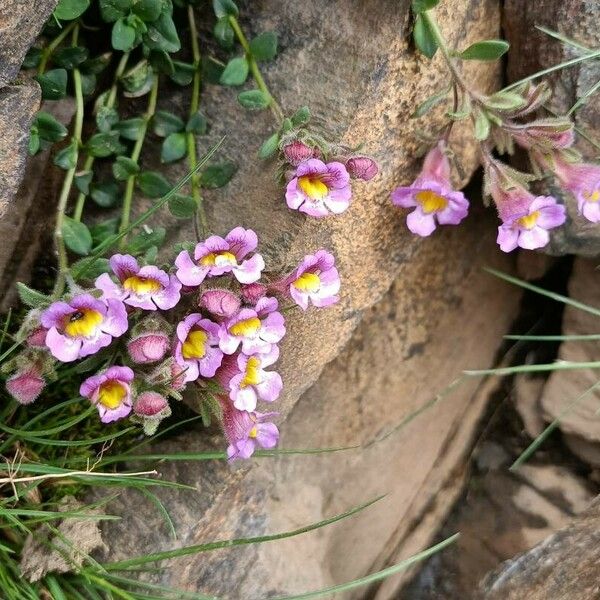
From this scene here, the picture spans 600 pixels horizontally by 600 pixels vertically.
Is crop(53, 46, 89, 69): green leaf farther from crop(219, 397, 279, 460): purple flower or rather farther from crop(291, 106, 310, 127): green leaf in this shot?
crop(219, 397, 279, 460): purple flower

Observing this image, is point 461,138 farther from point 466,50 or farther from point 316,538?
point 316,538

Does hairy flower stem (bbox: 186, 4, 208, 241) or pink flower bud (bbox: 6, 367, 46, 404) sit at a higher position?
hairy flower stem (bbox: 186, 4, 208, 241)

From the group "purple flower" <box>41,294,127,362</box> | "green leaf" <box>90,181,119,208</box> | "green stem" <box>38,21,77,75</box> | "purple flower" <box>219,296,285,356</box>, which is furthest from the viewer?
"green leaf" <box>90,181,119,208</box>

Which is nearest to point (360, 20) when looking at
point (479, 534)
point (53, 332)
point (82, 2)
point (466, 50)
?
point (466, 50)

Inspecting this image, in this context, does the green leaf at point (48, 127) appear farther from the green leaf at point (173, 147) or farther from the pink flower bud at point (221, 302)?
the pink flower bud at point (221, 302)

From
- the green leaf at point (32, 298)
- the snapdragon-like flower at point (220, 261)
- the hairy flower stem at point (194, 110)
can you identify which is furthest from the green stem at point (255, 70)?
the green leaf at point (32, 298)

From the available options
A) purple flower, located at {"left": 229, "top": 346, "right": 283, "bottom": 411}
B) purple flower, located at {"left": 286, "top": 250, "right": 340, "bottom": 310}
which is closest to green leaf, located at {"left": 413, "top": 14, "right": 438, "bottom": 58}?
purple flower, located at {"left": 286, "top": 250, "right": 340, "bottom": 310}
